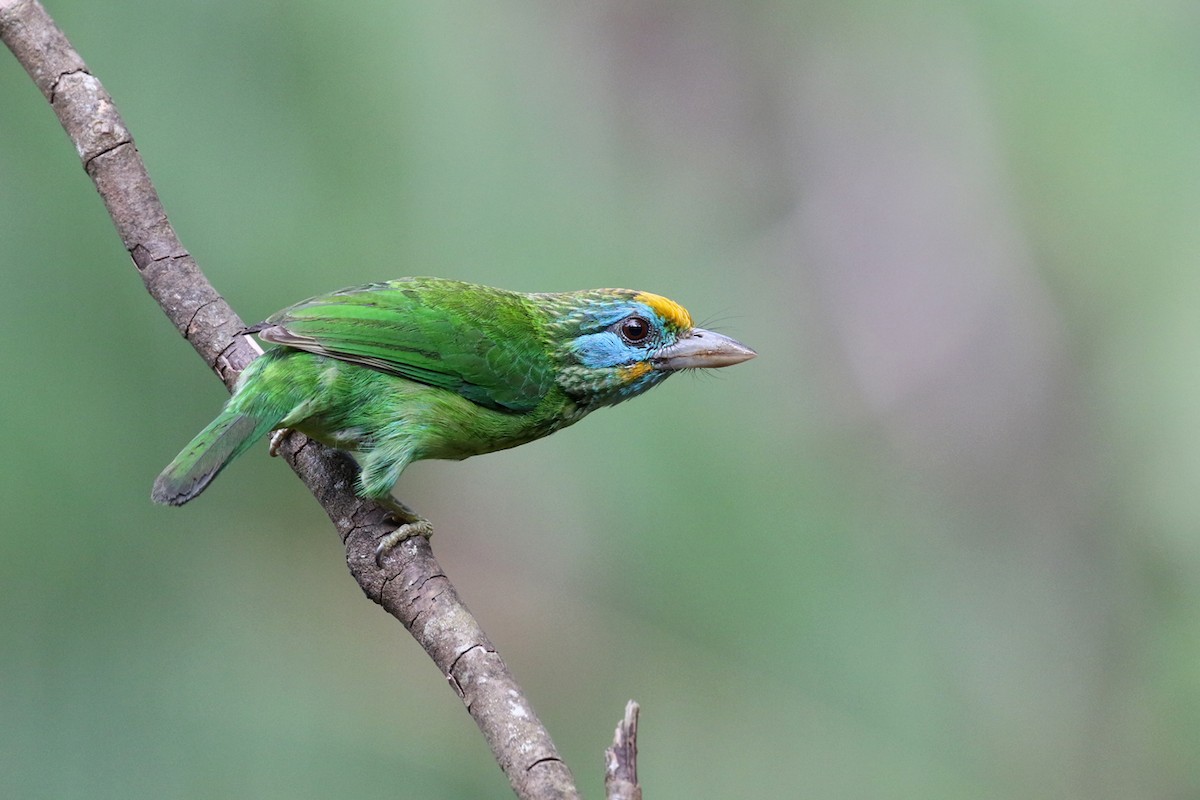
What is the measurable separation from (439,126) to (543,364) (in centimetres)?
106

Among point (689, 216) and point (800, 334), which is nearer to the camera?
point (689, 216)

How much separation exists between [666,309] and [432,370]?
Answer: 0.76m

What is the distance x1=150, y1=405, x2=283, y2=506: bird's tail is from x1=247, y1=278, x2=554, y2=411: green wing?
0.80 feet

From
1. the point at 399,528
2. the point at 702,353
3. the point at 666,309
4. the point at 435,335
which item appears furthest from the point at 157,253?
the point at 702,353

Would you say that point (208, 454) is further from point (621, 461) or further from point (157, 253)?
point (621, 461)

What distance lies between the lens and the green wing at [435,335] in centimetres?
316

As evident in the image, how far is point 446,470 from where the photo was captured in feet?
13.8

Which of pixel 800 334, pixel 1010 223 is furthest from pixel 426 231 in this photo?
pixel 1010 223

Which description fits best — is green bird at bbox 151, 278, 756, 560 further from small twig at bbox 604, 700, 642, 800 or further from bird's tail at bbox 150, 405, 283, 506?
small twig at bbox 604, 700, 642, 800

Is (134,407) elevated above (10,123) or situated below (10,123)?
below

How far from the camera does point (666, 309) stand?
11.6ft

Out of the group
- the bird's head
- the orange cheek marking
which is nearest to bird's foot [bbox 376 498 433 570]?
the bird's head

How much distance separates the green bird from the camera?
3037 mm

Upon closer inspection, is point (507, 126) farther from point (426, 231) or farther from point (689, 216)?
point (689, 216)
